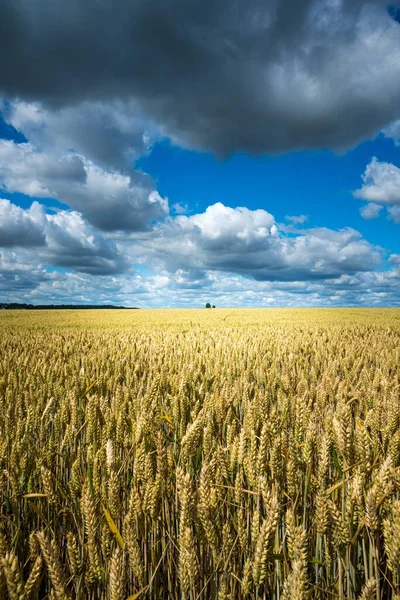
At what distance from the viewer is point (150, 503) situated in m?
1.40

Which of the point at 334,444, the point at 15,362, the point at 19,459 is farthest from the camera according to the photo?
the point at 15,362

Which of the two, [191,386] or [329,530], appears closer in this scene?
[329,530]

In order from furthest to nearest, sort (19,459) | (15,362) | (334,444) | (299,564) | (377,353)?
1. (377,353)
2. (15,362)
3. (334,444)
4. (19,459)
5. (299,564)

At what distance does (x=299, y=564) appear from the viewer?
971 millimetres

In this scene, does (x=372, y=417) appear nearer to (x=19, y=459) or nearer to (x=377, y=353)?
(x=19, y=459)

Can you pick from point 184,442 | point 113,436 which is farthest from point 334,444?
point 113,436

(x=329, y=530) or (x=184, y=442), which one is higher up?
(x=184, y=442)

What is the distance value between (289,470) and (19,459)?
134cm

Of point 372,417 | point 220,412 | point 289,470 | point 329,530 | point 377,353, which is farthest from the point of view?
point 377,353

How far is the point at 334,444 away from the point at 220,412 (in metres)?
0.97

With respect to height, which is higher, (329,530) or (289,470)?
Result: (289,470)

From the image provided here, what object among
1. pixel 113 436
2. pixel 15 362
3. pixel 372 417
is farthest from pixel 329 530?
pixel 15 362

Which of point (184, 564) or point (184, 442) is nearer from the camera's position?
point (184, 564)

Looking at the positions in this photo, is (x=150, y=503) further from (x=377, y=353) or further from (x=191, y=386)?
(x=377, y=353)
